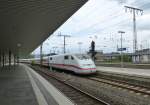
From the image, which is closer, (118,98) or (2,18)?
(118,98)

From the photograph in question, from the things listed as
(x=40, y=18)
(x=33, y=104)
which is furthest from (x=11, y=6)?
(x=33, y=104)

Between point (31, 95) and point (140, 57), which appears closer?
point (31, 95)

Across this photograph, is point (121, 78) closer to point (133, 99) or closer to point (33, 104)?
point (133, 99)

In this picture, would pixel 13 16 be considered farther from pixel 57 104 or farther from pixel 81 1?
pixel 57 104

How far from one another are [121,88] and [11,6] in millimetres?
7984

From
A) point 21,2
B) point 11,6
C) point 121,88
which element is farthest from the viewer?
point 121,88

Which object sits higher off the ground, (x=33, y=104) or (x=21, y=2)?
(x=21, y=2)

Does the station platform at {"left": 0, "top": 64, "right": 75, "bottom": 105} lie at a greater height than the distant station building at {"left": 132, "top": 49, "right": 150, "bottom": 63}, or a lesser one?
lesser

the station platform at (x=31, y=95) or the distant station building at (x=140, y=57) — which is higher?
the distant station building at (x=140, y=57)

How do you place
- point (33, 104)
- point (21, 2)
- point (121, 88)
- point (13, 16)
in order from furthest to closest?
point (13, 16), point (121, 88), point (21, 2), point (33, 104)

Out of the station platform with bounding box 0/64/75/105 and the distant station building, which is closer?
the station platform with bounding box 0/64/75/105

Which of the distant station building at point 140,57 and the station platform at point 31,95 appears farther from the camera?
Result: the distant station building at point 140,57

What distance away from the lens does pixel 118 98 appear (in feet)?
37.0

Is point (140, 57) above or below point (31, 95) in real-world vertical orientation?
above
